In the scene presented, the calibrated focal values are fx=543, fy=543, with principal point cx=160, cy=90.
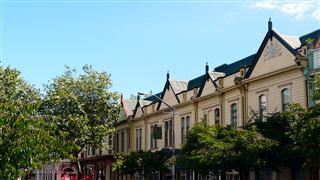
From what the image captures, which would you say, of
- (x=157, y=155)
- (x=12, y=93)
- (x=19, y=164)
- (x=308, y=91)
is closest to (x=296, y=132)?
(x=308, y=91)

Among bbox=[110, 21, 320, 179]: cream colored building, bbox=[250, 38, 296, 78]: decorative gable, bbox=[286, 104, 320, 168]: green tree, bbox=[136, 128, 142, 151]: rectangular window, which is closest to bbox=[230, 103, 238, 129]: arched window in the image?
bbox=[110, 21, 320, 179]: cream colored building

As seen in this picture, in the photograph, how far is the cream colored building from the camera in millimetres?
29469

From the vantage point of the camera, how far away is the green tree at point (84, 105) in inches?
1906

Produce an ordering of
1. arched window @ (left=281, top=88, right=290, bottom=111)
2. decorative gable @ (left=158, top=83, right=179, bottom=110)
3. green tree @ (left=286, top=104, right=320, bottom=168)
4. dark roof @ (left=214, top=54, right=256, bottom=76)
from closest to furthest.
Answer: green tree @ (left=286, top=104, right=320, bottom=168), arched window @ (left=281, top=88, right=290, bottom=111), dark roof @ (left=214, top=54, right=256, bottom=76), decorative gable @ (left=158, top=83, right=179, bottom=110)

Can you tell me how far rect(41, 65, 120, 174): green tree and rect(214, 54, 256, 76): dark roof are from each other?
1329cm

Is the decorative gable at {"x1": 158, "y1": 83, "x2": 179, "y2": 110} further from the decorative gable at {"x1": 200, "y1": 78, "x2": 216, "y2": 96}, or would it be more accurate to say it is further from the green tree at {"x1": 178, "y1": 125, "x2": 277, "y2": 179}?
the green tree at {"x1": 178, "y1": 125, "x2": 277, "y2": 179}

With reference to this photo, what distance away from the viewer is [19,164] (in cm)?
1351

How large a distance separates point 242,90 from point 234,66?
5381 millimetres

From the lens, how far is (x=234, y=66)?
128 feet

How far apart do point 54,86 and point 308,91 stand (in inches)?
1119

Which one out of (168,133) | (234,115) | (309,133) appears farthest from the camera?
(168,133)

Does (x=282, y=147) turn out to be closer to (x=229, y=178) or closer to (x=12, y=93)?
(x=229, y=178)

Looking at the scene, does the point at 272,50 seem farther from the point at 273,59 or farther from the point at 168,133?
the point at 168,133

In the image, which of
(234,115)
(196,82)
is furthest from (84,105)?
(234,115)
